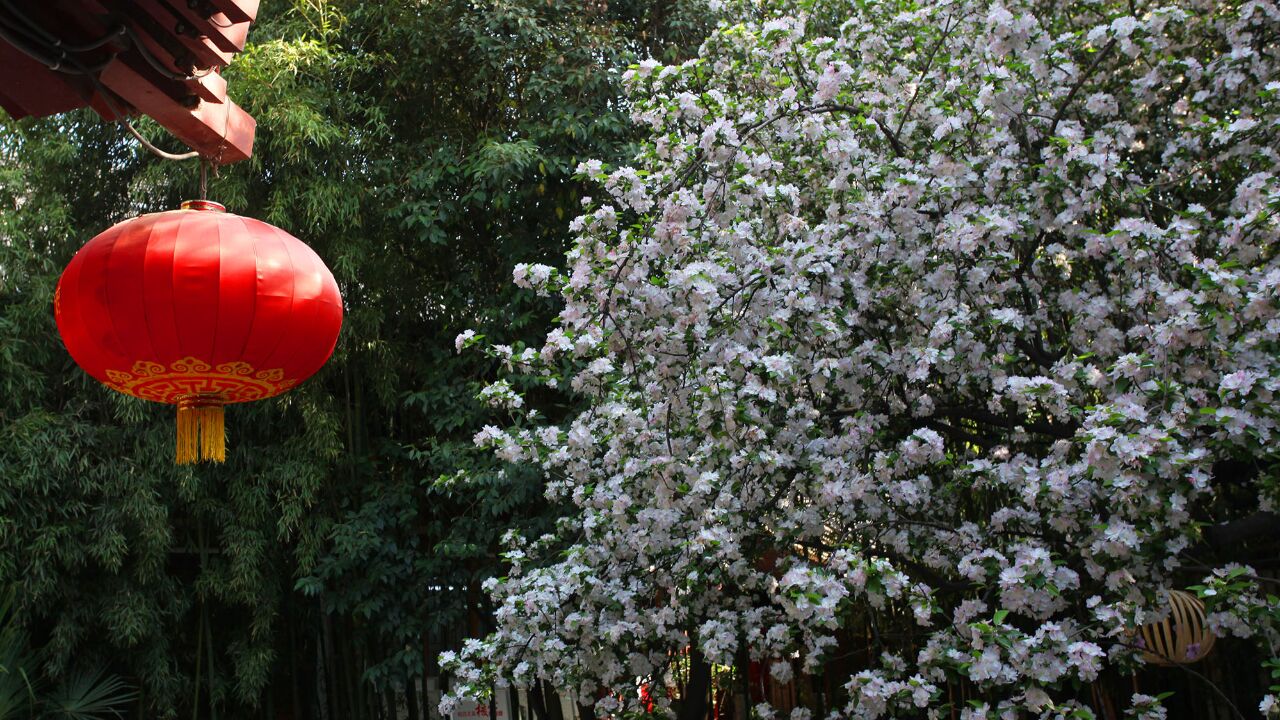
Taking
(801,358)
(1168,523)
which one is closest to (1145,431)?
(1168,523)

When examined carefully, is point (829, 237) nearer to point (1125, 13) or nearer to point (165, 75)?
point (1125, 13)

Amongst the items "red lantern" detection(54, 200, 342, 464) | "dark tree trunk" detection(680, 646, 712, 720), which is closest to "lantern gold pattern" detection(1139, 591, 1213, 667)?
"dark tree trunk" detection(680, 646, 712, 720)

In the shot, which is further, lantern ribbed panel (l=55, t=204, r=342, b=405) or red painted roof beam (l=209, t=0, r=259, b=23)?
lantern ribbed panel (l=55, t=204, r=342, b=405)

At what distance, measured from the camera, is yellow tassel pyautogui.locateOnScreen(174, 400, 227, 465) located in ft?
7.31

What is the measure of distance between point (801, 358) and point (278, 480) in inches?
97.0

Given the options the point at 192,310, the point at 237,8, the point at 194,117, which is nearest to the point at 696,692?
the point at 192,310

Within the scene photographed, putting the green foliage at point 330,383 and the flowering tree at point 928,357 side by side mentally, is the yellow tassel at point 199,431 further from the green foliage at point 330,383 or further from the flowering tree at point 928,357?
the green foliage at point 330,383

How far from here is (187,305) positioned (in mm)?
2078

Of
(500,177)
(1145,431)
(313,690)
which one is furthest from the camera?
(313,690)

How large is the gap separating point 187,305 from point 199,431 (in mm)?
313

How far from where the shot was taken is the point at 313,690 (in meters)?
4.76

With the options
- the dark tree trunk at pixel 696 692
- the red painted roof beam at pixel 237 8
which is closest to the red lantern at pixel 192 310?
the red painted roof beam at pixel 237 8

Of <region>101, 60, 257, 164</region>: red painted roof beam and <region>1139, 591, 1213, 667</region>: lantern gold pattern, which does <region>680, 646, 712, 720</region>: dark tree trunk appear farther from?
<region>101, 60, 257, 164</region>: red painted roof beam

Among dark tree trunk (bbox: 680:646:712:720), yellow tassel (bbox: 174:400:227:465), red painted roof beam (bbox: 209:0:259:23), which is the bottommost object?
dark tree trunk (bbox: 680:646:712:720)
